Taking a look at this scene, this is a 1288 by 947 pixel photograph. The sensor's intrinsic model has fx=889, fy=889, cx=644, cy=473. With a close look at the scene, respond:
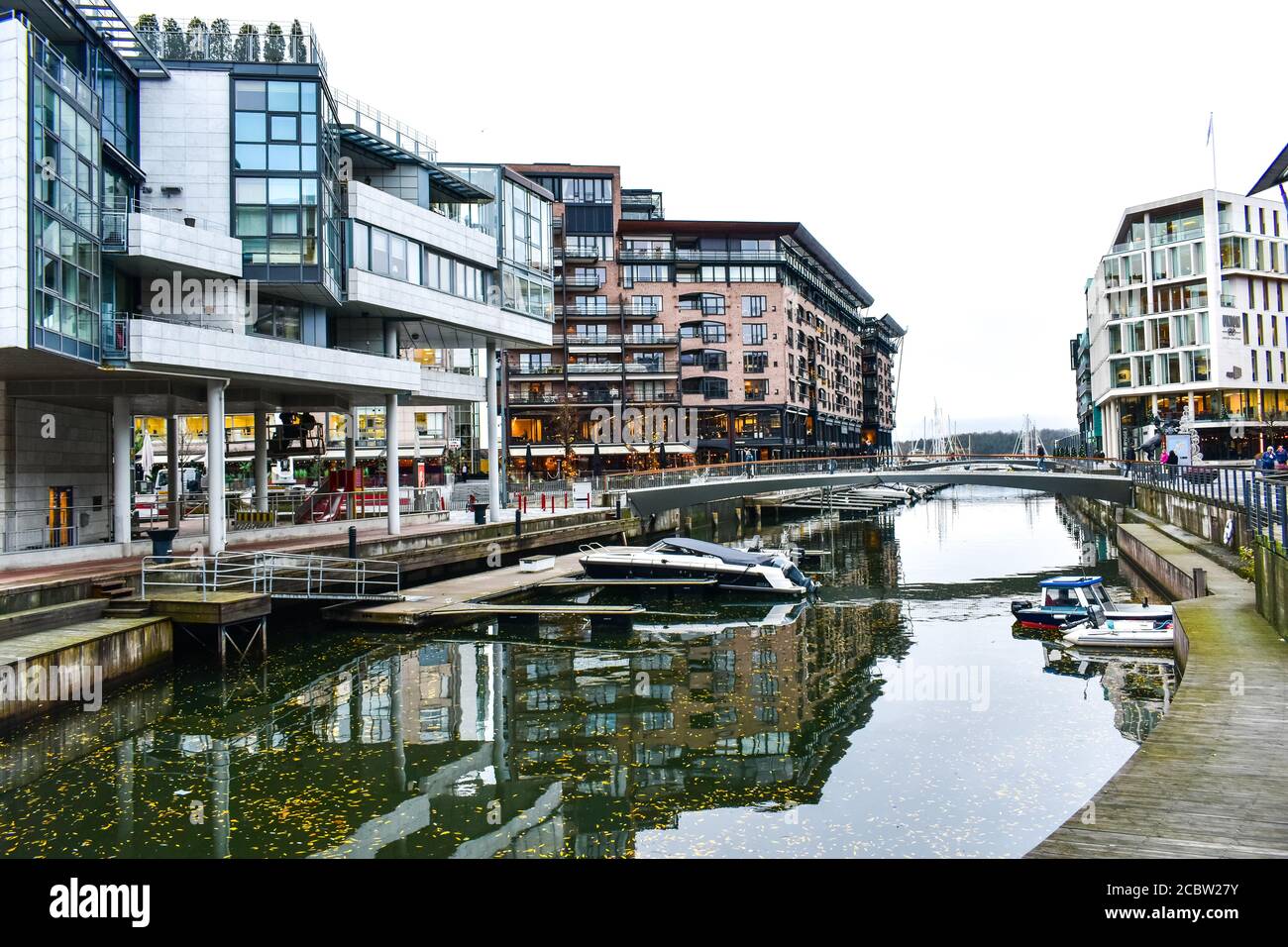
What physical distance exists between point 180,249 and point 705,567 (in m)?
21.8

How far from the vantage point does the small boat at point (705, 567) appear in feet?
116

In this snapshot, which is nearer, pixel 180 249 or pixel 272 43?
pixel 180 249

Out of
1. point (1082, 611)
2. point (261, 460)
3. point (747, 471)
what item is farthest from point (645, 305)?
point (1082, 611)

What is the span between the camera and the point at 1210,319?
260 ft

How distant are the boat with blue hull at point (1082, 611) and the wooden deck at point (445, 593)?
17182mm

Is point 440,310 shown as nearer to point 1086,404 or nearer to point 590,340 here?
point 590,340

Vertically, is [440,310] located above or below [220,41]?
below

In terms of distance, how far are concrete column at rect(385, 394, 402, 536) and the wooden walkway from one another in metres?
28.3

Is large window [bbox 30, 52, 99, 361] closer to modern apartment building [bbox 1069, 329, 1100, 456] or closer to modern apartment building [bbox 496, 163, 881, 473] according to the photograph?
modern apartment building [bbox 496, 163, 881, 473]

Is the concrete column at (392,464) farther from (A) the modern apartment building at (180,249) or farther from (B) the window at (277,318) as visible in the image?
(B) the window at (277,318)

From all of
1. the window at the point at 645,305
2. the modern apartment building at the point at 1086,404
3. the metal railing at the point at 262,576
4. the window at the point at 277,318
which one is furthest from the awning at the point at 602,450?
the modern apartment building at the point at 1086,404

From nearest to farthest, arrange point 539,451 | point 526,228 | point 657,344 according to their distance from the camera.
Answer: point 526,228, point 539,451, point 657,344

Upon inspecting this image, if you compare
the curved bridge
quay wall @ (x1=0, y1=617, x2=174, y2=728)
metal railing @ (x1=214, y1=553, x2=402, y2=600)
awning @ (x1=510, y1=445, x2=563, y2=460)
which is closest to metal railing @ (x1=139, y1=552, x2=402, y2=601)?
metal railing @ (x1=214, y1=553, x2=402, y2=600)
